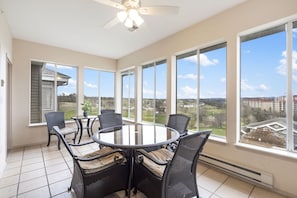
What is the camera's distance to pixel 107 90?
19.2 ft

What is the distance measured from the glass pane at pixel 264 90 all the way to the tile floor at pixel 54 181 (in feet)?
2.29

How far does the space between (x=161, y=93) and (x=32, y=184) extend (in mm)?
3079

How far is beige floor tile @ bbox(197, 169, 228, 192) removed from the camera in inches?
88.7

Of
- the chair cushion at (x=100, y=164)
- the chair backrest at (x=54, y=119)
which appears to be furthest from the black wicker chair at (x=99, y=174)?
the chair backrest at (x=54, y=119)

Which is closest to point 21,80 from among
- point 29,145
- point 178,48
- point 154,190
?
point 29,145

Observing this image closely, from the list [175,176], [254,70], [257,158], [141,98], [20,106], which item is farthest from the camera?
[141,98]

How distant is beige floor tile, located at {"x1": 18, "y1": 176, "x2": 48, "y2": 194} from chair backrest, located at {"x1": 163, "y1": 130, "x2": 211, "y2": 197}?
1.86m

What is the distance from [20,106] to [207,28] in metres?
4.58

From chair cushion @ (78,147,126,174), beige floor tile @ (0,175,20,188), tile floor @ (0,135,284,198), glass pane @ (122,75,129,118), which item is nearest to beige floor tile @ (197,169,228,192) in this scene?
tile floor @ (0,135,284,198)

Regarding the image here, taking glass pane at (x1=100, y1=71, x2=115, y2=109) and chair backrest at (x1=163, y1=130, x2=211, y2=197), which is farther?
glass pane at (x1=100, y1=71, x2=115, y2=109)

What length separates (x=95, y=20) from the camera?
119 inches

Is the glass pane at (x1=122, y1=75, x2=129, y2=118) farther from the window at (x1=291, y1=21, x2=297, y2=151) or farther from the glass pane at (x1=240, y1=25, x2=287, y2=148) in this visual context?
the window at (x1=291, y1=21, x2=297, y2=151)

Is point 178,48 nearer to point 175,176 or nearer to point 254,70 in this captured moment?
point 254,70

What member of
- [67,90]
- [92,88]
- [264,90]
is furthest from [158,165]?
[92,88]
